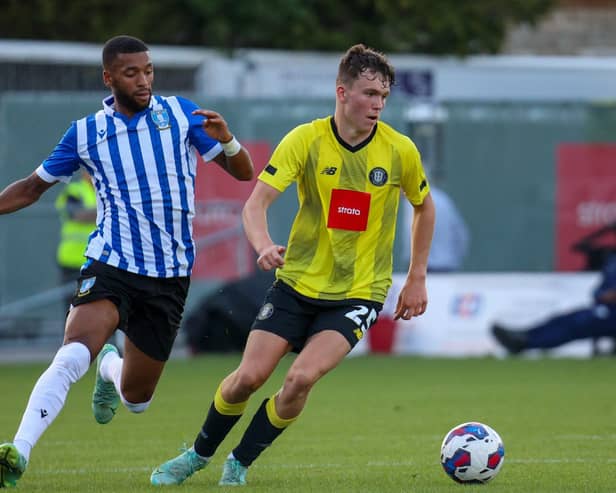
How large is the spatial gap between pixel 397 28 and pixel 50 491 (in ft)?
57.4

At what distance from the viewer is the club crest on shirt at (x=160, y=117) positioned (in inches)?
303

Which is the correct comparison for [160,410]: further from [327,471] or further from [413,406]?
[327,471]

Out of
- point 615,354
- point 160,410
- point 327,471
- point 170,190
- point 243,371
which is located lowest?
point 615,354

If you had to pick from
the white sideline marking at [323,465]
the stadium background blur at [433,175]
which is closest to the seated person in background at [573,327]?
the stadium background blur at [433,175]

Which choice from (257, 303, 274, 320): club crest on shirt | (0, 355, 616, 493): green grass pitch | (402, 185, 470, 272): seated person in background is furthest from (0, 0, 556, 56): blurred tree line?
(257, 303, 274, 320): club crest on shirt

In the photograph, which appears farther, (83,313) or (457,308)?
(457,308)

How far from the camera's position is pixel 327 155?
7469 mm

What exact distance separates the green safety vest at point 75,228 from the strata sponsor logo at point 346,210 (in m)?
8.60

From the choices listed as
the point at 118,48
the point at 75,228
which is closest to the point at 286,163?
the point at 118,48

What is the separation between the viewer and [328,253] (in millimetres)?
7453

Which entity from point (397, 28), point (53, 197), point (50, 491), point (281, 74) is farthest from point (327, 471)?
point (397, 28)

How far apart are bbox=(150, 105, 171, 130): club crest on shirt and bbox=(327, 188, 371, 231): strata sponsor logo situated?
0.98 meters

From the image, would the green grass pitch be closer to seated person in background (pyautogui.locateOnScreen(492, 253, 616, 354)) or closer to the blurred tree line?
seated person in background (pyautogui.locateOnScreen(492, 253, 616, 354))

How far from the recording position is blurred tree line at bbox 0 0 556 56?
22844 millimetres
